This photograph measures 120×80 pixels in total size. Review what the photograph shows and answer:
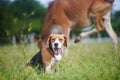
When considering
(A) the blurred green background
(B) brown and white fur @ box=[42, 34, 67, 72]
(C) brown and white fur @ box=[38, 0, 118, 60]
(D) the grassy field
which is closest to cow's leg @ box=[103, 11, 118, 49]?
(C) brown and white fur @ box=[38, 0, 118, 60]

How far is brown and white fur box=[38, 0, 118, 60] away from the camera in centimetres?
984

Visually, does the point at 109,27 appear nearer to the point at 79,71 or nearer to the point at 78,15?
the point at 78,15

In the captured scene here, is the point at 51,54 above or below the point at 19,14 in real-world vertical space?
below

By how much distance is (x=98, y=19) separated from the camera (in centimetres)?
1042

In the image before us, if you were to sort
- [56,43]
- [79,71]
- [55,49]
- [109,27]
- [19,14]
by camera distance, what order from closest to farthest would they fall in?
1. [79,71]
2. [56,43]
3. [55,49]
4. [109,27]
5. [19,14]

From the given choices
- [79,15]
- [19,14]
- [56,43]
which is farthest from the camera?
[19,14]

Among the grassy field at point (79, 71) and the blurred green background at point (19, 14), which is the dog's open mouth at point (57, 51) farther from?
the blurred green background at point (19, 14)

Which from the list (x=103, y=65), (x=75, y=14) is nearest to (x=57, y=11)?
(x=75, y=14)

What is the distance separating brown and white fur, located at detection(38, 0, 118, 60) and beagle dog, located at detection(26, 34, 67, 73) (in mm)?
1862

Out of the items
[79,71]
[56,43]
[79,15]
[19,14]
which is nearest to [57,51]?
[56,43]

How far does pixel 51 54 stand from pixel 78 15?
291cm

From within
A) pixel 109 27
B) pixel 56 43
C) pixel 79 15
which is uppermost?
pixel 79 15

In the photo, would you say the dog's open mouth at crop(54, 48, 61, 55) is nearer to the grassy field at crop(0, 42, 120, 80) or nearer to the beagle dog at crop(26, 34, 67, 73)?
the beagle dog at crop(26, 34, 67, 73)

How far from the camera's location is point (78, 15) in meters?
10.5
